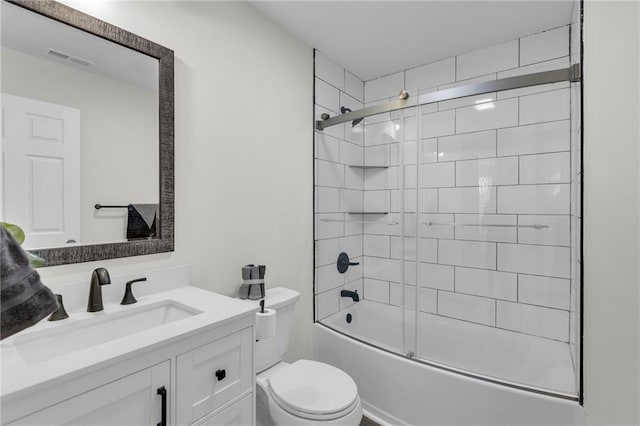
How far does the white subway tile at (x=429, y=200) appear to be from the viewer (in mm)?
2027

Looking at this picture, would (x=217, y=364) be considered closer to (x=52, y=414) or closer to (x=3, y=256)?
(x=52, y=414)

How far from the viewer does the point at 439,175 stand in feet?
6.81

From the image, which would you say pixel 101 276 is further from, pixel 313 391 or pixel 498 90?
pixel 498 90

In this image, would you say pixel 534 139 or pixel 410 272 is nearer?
pixel 534 139

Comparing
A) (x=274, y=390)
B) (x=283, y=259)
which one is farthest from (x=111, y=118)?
(x=274, y=390)

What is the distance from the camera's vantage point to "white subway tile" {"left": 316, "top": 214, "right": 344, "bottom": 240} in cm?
225

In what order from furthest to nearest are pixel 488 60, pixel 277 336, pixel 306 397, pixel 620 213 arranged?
pixel 488 60, pixel 277 336, pixel 306 397, pixel 620 213

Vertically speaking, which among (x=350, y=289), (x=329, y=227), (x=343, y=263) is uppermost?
(x=329, y=227)

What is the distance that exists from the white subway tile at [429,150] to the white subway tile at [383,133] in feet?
0.50

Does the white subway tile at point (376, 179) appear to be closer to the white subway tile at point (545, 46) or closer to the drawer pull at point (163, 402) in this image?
the white subway tile at point (545, 46)

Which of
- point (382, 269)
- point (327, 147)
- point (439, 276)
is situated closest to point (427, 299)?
point (439, 276)

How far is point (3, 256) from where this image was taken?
0.58 meters

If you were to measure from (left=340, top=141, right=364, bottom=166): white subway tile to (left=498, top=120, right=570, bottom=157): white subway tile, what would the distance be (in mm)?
934

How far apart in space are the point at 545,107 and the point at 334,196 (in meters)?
1.41
